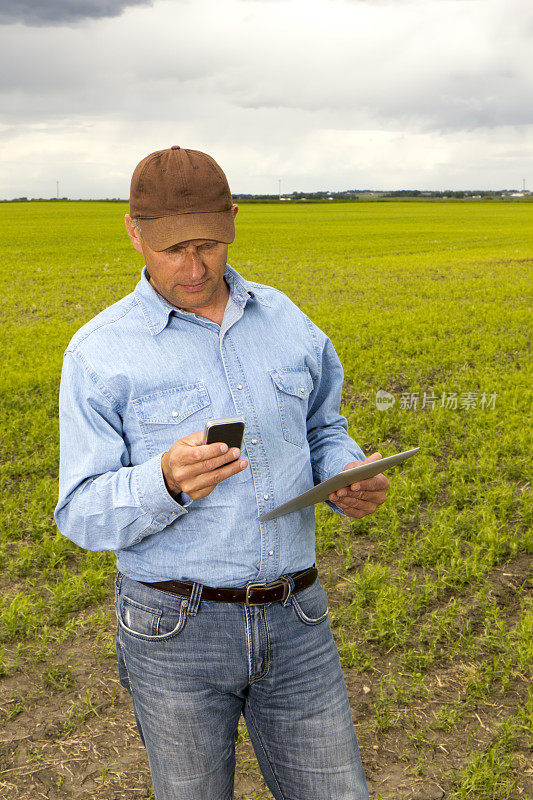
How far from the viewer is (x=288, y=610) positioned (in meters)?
2.00

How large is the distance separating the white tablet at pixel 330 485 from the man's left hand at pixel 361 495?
142mm

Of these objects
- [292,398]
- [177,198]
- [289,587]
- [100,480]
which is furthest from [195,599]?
[177,198]

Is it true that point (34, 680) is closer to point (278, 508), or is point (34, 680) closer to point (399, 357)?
point (278, 508)

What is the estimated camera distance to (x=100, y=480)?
1870mm

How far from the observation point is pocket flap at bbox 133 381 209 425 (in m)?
1.95

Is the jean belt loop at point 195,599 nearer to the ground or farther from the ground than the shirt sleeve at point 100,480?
nearer to the ground

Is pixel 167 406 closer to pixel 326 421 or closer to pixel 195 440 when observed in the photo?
pixel 195 440

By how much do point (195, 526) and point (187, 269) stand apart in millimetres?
698

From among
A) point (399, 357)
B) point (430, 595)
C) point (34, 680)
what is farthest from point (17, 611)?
point (399, 357)

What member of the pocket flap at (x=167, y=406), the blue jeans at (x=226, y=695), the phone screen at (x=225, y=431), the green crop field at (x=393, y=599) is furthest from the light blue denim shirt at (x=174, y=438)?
the green crop field at (x=393, y=599)

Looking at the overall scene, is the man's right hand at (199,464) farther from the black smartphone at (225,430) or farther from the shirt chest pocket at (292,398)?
the shirt chest pocket at (292,398)

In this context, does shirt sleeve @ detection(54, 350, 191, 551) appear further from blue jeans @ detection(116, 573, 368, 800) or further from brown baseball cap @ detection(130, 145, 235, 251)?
brown baseball cap @ detection(130, 145, 235, 251)

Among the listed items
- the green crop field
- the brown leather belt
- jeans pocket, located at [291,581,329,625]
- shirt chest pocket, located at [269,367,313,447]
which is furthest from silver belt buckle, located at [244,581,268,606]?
the green crop field

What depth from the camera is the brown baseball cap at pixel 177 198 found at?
6.35ft
